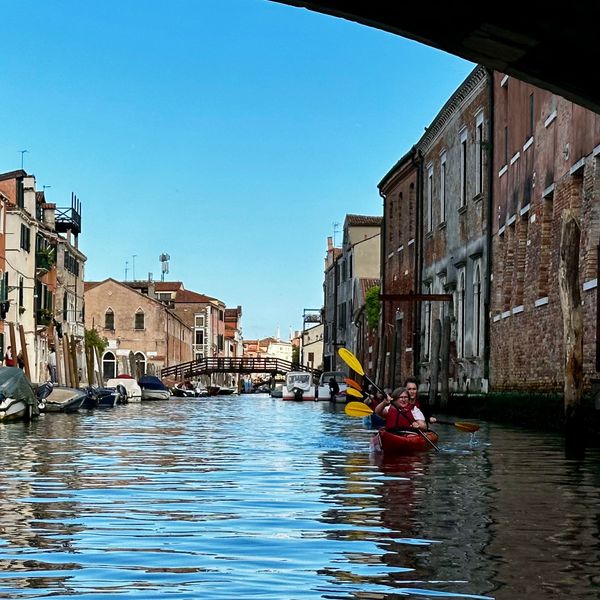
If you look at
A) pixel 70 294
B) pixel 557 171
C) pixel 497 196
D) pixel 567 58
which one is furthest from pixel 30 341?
pixel 567 58

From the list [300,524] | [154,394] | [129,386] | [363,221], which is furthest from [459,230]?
[363,221]

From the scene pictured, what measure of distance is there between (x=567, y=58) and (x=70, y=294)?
71.2 m

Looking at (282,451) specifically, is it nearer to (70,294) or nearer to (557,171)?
(557,171)

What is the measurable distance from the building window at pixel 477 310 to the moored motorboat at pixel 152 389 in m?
41.7

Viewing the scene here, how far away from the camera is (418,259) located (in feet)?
140

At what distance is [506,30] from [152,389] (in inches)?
2699

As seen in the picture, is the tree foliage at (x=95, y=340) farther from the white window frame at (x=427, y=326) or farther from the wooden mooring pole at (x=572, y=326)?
the wooden mooring pole at (x=572, y=326)

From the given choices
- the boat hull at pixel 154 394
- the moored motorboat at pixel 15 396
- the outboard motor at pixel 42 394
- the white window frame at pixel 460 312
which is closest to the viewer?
the moored motorboat at pixel 15 396

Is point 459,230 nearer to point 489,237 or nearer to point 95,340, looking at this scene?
point 489,237

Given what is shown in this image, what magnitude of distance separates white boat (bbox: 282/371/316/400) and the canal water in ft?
161

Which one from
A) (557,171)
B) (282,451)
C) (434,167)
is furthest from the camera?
(434,167)

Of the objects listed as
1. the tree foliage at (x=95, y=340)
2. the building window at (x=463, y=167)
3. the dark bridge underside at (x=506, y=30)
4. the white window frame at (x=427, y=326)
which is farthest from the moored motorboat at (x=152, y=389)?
the dark bridge underside at (x=506, y=30)

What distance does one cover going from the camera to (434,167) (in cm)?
4044

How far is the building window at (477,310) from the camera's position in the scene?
107ft
